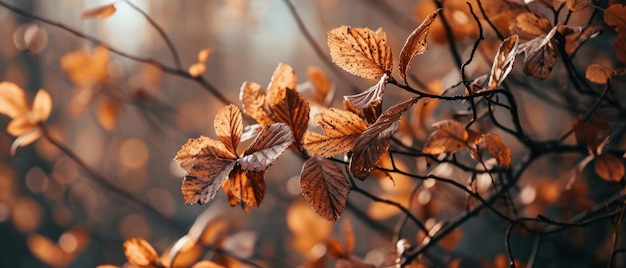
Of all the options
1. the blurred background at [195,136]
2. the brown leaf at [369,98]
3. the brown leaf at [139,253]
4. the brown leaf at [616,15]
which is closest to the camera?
the brown leaf at [369,98]

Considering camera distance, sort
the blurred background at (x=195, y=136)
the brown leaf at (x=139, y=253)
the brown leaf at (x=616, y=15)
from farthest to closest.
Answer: the blurred background at (x=195, y=136) < the brown leaf at (x=139, y=253) < the brown leaf at (x=616, y=15)

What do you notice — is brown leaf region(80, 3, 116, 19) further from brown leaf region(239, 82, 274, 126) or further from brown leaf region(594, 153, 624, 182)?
brown leaf region(594, 153, 624, 182)

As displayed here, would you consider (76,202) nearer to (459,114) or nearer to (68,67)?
(68,67)

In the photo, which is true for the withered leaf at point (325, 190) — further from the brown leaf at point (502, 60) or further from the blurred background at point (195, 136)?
the blurred background at point (195, 136)

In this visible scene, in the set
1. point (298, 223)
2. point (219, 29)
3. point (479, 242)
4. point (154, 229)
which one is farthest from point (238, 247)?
point (219, 29)

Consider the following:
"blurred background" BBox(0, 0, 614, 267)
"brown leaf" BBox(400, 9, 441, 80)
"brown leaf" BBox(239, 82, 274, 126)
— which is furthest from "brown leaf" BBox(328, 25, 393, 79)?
"blurred background" BBox(0, 0, 614, 267)

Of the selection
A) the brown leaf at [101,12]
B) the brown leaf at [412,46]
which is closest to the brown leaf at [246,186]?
the brown leaf at [412,46]

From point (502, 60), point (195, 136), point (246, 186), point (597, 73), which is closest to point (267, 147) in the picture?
point (246, 186)
